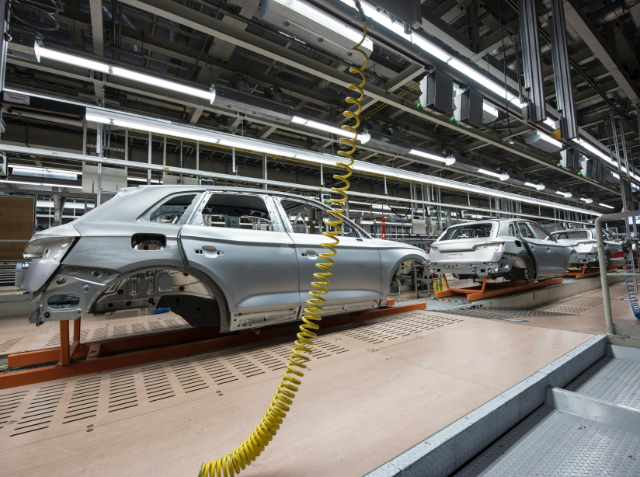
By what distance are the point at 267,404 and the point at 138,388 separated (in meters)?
0.89

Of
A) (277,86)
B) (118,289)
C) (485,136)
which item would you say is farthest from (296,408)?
(485,136)

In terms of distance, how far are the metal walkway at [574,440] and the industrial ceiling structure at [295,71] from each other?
3469 mm

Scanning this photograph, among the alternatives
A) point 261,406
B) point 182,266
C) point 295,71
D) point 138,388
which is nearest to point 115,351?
point 138,388

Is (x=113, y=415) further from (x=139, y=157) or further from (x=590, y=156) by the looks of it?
(x=590, y=156)

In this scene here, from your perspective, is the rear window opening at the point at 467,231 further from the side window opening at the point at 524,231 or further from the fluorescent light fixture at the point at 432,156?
the fluorescent light fixture at the point at 432,156

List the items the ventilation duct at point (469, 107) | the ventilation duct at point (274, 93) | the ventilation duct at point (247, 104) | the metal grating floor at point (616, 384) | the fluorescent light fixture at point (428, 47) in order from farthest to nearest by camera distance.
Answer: the ventilation duct at point (274, 93) < the ventilation duct at point (247, 104) < the ventilation duct at point (469, 107) < the fluorescent light fixture at point (428, 47) < the metal grating floor at point (616, 384)

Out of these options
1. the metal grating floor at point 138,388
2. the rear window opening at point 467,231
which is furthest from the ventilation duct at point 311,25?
the rear window opening at point 467,231

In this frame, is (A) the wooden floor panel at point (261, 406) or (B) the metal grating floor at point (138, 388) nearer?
(A) the wooden floor panel at point (261, 406)

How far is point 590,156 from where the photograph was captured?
889 cm

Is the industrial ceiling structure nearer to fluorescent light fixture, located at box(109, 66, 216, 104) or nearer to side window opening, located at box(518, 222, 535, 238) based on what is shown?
fluorescent light fixture, located at box(109, 66, 216, 104)

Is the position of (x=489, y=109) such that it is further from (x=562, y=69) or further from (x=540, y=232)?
(x=540, y=232)

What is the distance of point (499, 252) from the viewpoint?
4523mm

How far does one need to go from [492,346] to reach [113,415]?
8.88 ft

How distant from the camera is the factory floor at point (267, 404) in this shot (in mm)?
1157
